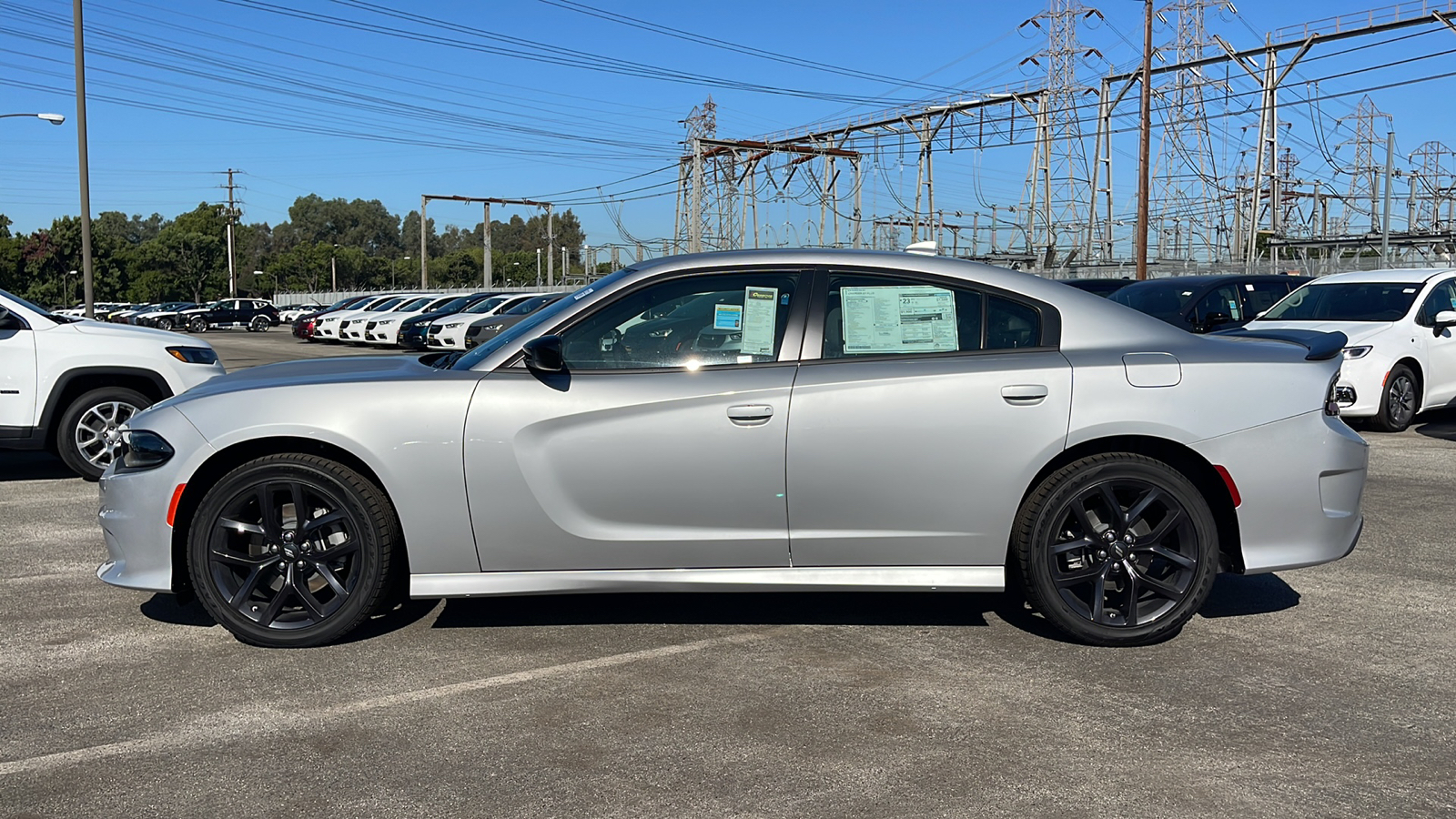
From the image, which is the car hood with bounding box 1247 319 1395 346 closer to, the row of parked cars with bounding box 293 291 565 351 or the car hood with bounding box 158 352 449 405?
the car hood with bounding box 158 352 449 405

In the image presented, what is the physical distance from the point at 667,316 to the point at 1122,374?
5.81 feet

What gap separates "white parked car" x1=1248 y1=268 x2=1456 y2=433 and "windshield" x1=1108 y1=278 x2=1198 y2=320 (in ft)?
7.48

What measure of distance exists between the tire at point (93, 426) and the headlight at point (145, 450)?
464 centimetres

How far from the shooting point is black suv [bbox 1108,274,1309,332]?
14.7 meters

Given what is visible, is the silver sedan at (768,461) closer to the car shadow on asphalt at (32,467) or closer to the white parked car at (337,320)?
the car shadow on asphalt at (32,467)

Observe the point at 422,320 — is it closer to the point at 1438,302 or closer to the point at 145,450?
the point at 1438,302

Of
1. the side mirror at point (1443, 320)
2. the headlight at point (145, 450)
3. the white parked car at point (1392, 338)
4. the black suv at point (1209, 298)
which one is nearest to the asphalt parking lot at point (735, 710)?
the headlight at point (145, 450)

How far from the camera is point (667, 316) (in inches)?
187

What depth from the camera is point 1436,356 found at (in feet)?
38.8

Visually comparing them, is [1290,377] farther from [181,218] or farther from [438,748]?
[181,218]

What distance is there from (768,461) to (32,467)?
8.24m

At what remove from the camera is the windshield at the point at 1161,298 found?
48.9ft

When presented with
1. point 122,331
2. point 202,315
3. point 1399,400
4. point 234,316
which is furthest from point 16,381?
point 234,316

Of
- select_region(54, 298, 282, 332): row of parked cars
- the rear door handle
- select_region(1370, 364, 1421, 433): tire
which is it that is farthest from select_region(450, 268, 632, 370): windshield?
select_region(54, 298, 282, 332): row of parked cars
